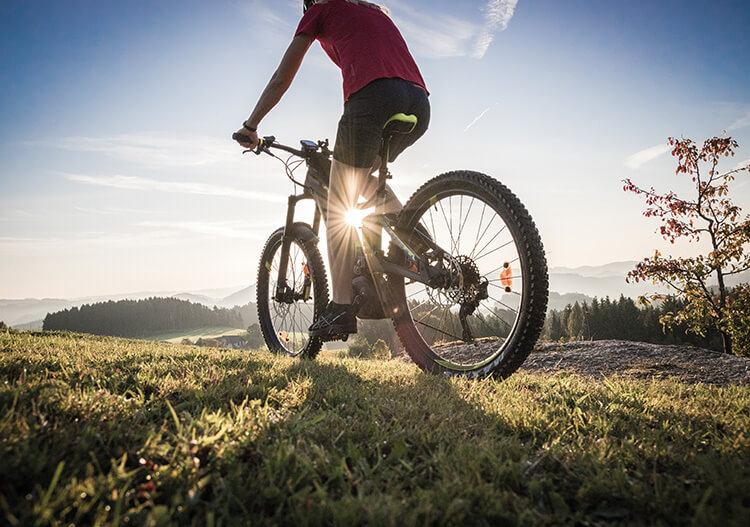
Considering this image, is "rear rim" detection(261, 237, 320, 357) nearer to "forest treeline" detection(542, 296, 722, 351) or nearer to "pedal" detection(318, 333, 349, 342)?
"pedal" detection(318, 333, 349, 342)

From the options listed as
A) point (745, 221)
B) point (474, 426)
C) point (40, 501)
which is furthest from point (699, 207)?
point (40, 501)

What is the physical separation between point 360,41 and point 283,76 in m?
0.67

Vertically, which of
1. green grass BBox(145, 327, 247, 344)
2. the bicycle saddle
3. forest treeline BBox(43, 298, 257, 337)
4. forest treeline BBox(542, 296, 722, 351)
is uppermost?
the bicycle saddle

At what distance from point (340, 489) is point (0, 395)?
1.37 m

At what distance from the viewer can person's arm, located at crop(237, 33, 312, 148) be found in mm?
2787

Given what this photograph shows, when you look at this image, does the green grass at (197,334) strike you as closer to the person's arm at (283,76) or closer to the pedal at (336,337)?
the pedal at (336,337)

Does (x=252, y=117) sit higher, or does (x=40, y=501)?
(x=252, y=117)

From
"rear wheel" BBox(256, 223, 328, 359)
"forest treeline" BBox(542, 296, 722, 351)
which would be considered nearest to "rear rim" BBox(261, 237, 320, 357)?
"rear wheel" BBox(256, 223, 328, 359)

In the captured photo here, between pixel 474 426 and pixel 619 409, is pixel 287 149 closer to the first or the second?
pixel 474 426

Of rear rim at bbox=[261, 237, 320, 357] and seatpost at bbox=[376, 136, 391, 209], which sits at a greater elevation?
seatpost at bbox=[376, 136, 391, 209]

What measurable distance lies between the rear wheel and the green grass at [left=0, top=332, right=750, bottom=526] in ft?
6.11

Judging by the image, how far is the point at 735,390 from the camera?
2289mm

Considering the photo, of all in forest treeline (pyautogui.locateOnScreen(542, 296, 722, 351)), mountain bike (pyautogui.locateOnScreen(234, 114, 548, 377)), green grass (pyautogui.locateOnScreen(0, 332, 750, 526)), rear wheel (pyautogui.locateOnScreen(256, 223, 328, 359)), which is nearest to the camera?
green grass (pyautogui.locateOnScreen(0, 332, 750, 526))

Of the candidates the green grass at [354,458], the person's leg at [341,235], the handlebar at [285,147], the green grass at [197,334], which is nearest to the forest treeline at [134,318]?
the green grass at [197,334]
